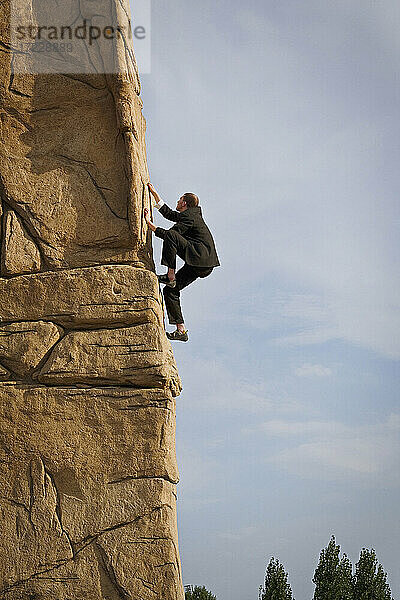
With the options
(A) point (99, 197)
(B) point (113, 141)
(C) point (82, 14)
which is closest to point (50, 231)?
(A) point (99, 197)

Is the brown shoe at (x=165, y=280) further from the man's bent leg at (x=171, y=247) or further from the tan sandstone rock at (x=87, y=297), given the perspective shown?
the tan sandstone rock at (x=87, y=297)

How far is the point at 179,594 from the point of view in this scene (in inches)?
201

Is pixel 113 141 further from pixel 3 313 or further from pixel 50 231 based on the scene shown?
pixel 3 313

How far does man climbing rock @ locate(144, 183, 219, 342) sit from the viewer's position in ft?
19.5

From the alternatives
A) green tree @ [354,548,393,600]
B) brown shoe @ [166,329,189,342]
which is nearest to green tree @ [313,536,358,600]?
green tree @ [354,548,393,600]

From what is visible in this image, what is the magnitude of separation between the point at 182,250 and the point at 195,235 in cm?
22

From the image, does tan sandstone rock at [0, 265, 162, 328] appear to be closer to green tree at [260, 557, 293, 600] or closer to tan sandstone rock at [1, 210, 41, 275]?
tan sandstone rock at [1, 210, 41, 275]

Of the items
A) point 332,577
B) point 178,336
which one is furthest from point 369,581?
point 178,336

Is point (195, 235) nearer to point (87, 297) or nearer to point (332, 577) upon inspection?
point (87, 297)

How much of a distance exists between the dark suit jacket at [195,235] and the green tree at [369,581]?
656 inches

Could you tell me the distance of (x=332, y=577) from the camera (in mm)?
20094

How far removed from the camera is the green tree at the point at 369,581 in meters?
19.7

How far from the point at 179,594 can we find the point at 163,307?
7.40 feet

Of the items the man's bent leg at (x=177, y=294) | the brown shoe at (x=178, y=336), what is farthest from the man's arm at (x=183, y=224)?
the brown shoe at (x=178, y=336)
